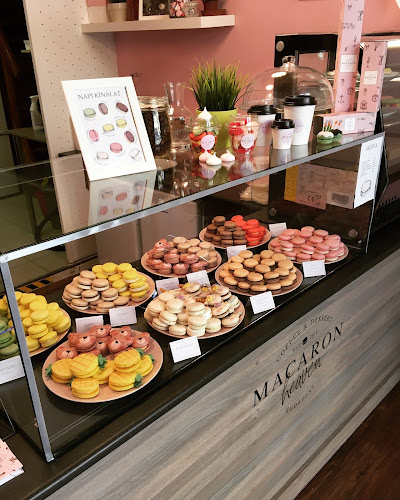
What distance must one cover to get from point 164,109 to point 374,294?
1.25 meters

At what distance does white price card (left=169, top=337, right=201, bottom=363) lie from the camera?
1.26m

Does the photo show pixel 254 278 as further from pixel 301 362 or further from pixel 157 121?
pixel 157 121

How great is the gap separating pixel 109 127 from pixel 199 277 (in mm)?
697

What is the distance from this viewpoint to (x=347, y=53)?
5.43 ft

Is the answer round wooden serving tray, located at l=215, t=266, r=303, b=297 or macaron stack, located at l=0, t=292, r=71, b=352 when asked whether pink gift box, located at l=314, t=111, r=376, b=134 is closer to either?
round wooden serving tray, located at l=215, t=266, r=303, b=297

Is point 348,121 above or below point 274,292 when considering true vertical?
above

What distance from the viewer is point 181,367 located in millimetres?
1246

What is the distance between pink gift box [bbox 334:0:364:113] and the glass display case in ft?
0.55

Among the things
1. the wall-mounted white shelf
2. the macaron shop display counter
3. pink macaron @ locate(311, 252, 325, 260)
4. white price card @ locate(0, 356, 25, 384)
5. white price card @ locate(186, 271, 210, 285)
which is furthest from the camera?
the wall-mounted white shelf

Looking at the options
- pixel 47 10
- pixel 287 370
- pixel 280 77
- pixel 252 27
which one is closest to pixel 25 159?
pixel 47 10

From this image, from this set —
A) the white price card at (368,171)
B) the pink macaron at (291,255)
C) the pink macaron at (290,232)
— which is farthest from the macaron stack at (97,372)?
the white price card at (368,171)

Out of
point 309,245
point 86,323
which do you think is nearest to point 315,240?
point 309,245

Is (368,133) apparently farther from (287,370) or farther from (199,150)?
(287,370)

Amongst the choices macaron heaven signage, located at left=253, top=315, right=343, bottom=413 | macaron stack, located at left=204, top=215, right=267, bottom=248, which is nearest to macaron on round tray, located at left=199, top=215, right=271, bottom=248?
macaron stack, located at left=204, top=215, right=267, bottom=248
